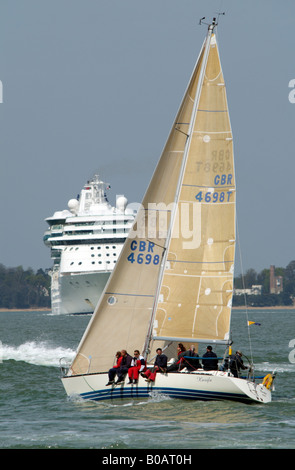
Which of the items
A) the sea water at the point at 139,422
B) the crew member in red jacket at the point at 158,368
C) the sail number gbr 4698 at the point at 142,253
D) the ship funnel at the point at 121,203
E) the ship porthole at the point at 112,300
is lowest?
the sea water at the point at 139,422

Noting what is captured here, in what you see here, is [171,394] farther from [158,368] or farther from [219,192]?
[219,192]

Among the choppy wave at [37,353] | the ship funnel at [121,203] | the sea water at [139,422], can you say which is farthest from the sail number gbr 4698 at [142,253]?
the ship funnel at [121,203]

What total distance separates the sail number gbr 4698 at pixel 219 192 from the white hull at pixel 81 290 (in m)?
51.8

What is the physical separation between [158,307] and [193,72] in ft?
17.8

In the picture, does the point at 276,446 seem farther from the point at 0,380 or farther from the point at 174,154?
the point at 0,380

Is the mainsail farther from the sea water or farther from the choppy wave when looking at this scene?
the choppy wave

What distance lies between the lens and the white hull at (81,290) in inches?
2804

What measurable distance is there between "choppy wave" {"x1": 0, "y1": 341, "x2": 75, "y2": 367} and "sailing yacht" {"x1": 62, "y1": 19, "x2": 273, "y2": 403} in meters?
10.5

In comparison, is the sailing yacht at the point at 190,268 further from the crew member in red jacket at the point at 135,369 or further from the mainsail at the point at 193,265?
the crew member in red jacket at the point at 135,369

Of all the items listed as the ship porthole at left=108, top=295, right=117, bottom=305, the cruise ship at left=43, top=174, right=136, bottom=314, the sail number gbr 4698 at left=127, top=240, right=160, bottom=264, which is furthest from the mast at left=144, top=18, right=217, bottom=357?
the cruise ship at left=43, top=174, right=136, bottom=314

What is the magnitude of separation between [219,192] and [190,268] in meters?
1.82

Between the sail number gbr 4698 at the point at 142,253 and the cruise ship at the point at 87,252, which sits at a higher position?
the cruise ship at the point at 87,252

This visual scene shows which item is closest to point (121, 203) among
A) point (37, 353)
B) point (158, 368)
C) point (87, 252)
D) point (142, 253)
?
point (87, 252)

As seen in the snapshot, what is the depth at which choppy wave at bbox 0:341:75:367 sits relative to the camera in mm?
31000
